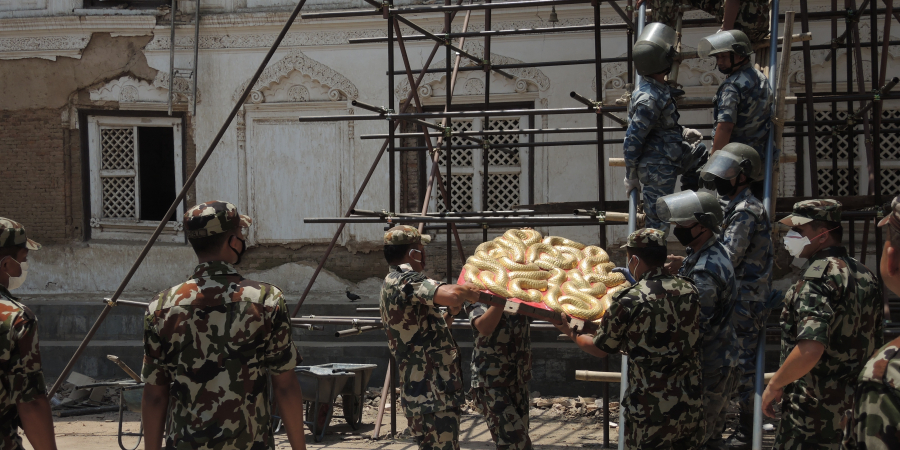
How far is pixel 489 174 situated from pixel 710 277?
6.10 metres

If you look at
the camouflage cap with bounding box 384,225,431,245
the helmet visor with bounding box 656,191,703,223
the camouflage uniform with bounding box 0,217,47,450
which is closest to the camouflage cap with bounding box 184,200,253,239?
the camouflage uniform with bounding box 0,217,47,450

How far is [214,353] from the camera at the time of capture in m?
3.12

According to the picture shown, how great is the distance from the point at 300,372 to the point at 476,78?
4387 mm

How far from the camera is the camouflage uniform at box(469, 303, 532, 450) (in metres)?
5.28

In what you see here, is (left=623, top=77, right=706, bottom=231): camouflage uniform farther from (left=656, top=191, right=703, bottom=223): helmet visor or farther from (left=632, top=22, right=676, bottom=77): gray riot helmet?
(left=656, top=191, right=703, bottom=223): helmet visor

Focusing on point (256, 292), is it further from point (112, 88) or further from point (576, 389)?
point (112, 88)

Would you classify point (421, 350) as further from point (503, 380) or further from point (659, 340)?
point (659, 340)

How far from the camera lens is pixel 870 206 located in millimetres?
5504

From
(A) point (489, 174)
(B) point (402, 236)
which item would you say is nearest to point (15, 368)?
(B) point (402, 236)

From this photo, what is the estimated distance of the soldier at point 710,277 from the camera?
3.89 m

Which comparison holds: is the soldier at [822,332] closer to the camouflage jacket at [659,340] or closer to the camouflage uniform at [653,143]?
the camouflage jacket at [659,340]

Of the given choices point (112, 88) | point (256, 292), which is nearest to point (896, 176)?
point (256, 292)

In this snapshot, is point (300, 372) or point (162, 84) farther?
point (162, 84)

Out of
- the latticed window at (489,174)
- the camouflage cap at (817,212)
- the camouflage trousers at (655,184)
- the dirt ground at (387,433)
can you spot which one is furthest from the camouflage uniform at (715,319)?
the latticed window at (489,174)
